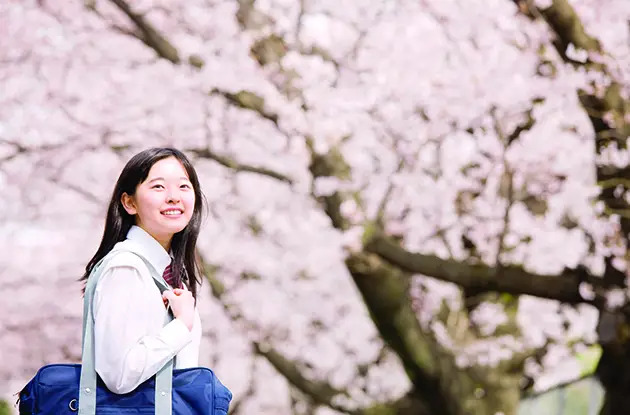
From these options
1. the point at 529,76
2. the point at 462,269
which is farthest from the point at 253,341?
the point at 529,76

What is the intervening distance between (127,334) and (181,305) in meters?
0.14

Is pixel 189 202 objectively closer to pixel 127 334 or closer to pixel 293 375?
pixel 127 334

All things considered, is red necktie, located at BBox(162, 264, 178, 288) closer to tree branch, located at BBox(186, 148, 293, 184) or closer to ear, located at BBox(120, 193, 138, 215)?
ear, located at BBox(120, 193, 138, 215)

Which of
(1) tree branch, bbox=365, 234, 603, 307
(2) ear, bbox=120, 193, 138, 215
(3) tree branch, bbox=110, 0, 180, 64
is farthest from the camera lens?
(3) tree branch, bbox=110, 0, 180, 64

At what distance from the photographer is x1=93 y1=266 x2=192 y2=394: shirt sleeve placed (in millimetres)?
1814

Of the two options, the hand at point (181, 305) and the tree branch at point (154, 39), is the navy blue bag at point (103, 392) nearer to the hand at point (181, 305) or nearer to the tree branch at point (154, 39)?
the hand at point (181, 305)

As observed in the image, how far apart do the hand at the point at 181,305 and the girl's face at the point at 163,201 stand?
0.18 meters

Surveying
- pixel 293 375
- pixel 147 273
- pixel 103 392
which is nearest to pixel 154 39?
pixel 293 375

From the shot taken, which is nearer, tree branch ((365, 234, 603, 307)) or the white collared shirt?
the white collared shirt

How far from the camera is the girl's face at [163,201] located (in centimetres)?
205

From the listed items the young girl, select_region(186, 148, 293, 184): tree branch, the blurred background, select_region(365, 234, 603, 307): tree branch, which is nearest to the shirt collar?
the young girl

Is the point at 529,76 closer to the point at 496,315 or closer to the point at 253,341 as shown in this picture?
the point at 496,315

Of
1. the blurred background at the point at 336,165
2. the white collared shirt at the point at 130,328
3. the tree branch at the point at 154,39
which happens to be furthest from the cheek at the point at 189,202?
the tree branch at the point at 154,39

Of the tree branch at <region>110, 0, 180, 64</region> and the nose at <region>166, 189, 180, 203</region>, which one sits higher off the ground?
the nose at <region>166, 189, 180, 203</region>
